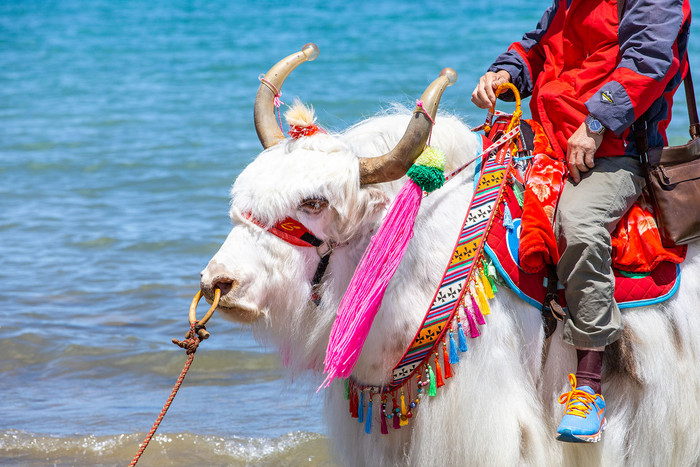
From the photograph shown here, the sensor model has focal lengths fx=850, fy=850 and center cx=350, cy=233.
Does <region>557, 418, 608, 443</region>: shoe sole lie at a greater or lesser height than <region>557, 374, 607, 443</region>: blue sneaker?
lesser

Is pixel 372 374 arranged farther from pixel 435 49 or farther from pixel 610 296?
pixel 435 49

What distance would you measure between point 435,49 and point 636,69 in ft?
56.8

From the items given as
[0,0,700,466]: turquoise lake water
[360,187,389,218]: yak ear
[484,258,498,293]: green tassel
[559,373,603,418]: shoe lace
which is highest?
[360,187,389,218]: yak ear

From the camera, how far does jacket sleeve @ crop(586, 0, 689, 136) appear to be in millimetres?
2520

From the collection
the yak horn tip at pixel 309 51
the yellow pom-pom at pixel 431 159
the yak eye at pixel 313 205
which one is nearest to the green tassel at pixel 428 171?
the yellow pom-pom at pixel 431 159

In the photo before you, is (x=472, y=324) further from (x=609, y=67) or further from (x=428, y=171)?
Answer: (x=609, y=67)

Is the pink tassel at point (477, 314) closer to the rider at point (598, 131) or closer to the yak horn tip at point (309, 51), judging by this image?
the rider at point (598, 131)

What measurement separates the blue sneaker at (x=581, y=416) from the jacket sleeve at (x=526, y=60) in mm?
1099

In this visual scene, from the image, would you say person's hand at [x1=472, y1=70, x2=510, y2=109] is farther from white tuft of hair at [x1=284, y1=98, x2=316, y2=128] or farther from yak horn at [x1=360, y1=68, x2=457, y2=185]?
white tuft of hair at [x1=284, y1=98, x2=316, y2=128]

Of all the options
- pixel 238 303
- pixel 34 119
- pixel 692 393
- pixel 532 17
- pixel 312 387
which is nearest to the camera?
pixel 238 303

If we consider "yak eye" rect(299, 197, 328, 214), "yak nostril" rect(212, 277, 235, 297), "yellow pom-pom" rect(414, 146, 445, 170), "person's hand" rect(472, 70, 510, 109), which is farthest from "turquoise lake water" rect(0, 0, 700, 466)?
"yellow pom-pom" rect(414, 146, 445, 170)

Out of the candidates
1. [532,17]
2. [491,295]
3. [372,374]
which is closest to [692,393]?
[491,295]

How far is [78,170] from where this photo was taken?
409 inches

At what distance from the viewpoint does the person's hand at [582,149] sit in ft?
8.59
